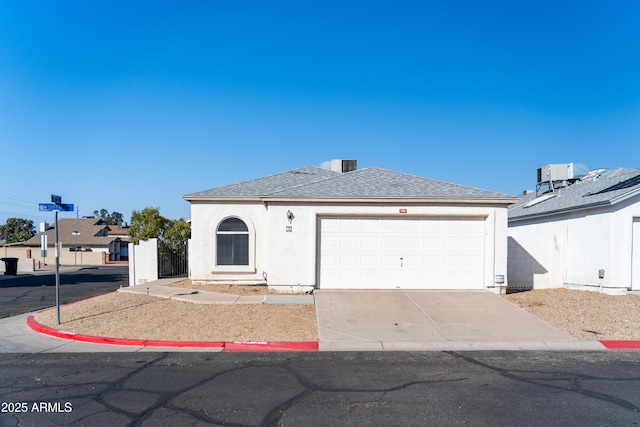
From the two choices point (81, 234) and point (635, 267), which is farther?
point (81, 234)

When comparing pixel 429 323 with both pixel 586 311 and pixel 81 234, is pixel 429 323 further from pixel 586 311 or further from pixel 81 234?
pixel 81 234

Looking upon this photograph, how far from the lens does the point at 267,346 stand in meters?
8.59

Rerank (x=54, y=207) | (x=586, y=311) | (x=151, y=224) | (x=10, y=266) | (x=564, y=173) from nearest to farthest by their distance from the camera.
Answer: (x=54, y=207), (x=586, y=311), (x=564, y=173), (x=151, y=224), (x=10, y=266)

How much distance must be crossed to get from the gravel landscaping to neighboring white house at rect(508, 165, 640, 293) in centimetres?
92

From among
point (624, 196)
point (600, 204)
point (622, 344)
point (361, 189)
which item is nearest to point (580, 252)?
point (600, 204)

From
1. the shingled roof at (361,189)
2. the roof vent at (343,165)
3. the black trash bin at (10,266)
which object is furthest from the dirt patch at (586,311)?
the black trash bin at (10,266)

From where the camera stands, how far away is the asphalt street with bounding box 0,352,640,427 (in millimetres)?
5223

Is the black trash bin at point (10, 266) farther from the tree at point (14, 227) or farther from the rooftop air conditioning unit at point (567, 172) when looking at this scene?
the tree at point (14, 227)

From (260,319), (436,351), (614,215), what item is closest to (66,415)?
(260,319)

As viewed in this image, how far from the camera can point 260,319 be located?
10477mm

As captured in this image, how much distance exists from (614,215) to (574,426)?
11029 millimetres

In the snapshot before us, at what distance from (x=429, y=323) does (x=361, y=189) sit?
5559 millimetres

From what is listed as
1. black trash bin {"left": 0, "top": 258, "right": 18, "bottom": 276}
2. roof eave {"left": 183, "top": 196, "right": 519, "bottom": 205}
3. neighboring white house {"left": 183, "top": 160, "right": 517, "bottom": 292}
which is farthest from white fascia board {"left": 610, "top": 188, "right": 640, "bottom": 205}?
black trash bin {"left": 0, "top": 258, "right": 18, "bottom": 276}

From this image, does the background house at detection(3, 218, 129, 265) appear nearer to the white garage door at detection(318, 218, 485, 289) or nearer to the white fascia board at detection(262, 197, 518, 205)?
the white fascia board at detection(262, 197, 518, 205)
